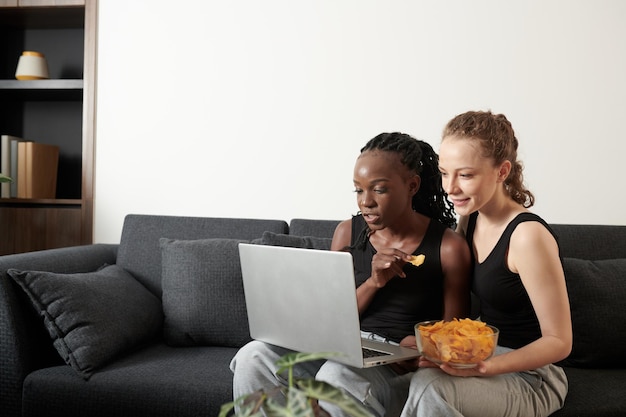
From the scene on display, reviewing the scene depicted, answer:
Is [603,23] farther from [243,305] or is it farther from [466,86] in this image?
[243,305]

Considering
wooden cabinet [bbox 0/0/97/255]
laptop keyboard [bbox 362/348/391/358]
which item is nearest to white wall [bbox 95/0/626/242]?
wooden cabinet [bbox 0/0/97/255]

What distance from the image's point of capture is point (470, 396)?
1.50 meters

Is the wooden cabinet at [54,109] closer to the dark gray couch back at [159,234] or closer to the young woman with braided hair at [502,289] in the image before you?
the dark gray couch back at [159,234]

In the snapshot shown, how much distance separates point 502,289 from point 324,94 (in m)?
1.41

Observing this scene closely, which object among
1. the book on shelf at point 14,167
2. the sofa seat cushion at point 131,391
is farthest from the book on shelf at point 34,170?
the sofa seat cushion at point 131,391

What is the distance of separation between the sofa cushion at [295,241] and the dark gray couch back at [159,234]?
0.21m

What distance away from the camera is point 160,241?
243 cm

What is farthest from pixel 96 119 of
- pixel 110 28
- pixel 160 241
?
pixel 160 241

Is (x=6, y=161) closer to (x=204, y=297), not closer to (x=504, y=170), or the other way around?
(x=204, y=297)

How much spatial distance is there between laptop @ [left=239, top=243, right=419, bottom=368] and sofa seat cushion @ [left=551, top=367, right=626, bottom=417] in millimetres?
479

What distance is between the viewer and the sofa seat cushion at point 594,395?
1747 mm

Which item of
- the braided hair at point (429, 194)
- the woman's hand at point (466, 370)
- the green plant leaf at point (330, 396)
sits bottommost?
the woman's hand at point (466, 370)

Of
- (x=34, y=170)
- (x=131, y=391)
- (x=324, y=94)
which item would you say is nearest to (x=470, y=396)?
(x=131, y=391)

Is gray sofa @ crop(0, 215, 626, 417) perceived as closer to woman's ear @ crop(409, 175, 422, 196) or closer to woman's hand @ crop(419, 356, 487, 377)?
woman's hand @ crop(419, 356, 487, 377)
